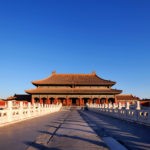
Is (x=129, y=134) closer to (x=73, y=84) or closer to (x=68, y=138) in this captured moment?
(x=68, y=138)

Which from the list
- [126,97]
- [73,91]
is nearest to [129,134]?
[73,91]

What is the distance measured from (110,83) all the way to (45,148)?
135 ft

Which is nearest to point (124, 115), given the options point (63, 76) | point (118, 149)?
point (118, 149)

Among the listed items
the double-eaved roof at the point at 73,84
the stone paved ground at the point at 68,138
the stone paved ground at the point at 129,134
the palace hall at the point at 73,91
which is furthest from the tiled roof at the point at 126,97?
the stone paved ground at the point at 68,138

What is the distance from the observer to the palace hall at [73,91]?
41.3m

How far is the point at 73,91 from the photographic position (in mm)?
41531

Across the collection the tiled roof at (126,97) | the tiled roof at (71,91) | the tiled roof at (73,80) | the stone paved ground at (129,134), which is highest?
the tiled roof at (73,80)

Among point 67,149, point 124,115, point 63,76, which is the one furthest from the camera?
point 63,76

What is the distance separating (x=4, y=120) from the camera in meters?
7.74

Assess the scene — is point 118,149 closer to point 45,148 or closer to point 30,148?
point 45,148

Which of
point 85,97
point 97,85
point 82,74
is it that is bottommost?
point 85,97

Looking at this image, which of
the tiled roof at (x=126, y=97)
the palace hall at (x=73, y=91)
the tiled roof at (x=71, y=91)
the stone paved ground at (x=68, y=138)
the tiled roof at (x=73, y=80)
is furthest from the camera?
the tiled roof at (x=126, y=97)

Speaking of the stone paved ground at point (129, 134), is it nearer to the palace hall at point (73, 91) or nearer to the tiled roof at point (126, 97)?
the palace hall at point (73, 91)

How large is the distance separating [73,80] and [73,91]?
518 centimetres
